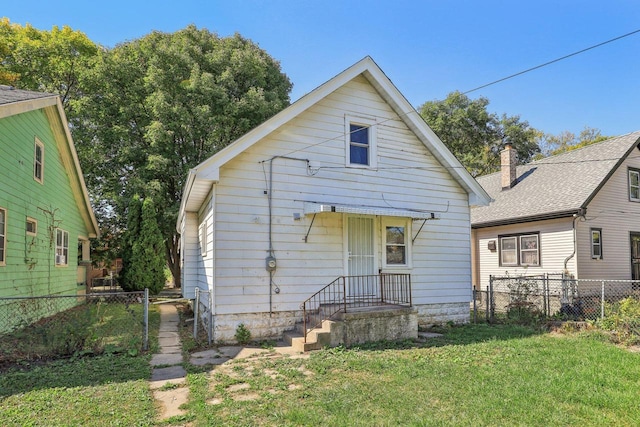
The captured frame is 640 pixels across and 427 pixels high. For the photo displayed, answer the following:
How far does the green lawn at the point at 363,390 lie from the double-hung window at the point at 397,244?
2910mm

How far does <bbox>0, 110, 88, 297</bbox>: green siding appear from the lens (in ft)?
27.9

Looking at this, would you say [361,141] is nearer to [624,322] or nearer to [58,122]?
[624,322]

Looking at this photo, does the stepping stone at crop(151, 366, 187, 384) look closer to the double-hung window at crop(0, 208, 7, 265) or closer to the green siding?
the green siding

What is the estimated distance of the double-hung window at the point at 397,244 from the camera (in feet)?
31.6

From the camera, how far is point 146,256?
16.6 metres

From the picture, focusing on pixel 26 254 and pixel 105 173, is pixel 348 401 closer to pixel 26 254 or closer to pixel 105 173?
pixel 26 254

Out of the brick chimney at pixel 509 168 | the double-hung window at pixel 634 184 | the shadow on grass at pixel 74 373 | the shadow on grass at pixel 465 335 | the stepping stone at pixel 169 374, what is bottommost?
the shadow on grass at pixel 465 335

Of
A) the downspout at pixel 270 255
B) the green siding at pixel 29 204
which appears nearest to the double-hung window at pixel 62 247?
the green siding at pixel 29 204

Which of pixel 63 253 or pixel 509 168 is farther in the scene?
pixel 509 168

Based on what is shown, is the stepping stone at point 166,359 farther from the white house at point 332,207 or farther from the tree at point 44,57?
the tree at point 44,57

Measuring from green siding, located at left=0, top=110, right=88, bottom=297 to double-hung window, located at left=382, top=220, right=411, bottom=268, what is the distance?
8329 mm

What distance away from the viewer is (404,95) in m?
9.72

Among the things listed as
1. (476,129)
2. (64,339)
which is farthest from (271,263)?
(476,129)

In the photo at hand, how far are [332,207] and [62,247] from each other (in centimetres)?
973
